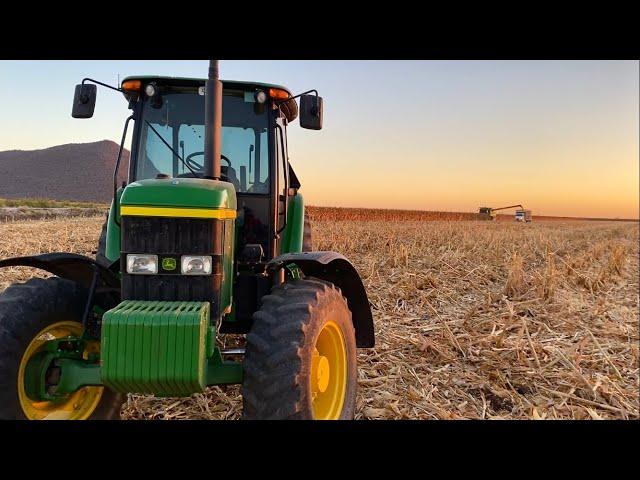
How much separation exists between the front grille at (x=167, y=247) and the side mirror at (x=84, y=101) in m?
1.12

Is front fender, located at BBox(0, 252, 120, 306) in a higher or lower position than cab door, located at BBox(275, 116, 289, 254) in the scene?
lower

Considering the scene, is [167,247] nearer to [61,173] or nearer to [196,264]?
[196,264]

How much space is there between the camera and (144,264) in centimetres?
262

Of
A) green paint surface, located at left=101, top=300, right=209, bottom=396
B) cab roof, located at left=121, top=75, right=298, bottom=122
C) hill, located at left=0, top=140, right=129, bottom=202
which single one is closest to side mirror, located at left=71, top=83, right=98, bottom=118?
cab roof, located at left=121, top=75, right=298, bottom=122

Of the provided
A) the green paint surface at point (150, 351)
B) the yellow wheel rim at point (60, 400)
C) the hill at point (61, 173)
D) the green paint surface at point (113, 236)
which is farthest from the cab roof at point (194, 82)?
the hill at point (61, 173)

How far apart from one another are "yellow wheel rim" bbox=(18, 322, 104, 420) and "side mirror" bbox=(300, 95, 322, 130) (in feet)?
6.78

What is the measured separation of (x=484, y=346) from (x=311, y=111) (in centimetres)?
284

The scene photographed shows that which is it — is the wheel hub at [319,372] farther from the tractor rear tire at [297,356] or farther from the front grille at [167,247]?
the front grille at [167,247]

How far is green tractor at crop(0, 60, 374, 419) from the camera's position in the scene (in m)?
2.29

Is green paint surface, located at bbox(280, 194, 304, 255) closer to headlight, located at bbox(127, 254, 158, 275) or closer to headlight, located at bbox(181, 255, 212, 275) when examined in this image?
headlight, located at bbox(181, 255, 212, 275)

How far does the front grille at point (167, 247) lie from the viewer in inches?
103

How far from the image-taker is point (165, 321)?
2.29m

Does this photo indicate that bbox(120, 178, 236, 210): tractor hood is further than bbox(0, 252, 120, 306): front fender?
No

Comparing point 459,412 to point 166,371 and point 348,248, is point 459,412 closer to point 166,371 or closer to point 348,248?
point 166,371
